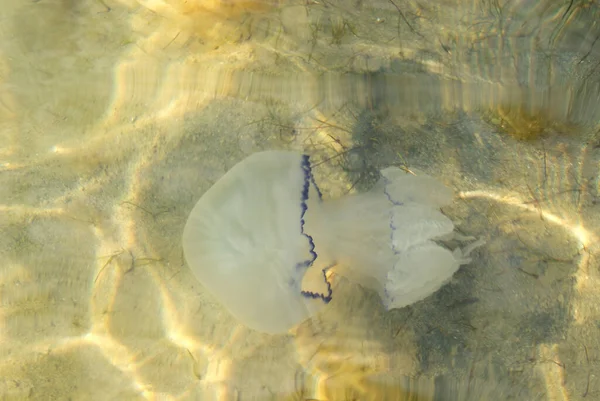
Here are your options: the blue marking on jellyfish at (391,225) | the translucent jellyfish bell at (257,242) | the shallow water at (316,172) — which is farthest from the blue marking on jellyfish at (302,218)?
the blue marking on jellyfish at (391,225)

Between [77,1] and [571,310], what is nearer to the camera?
[571,310]

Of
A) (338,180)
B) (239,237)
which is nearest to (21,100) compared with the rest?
(239,237)

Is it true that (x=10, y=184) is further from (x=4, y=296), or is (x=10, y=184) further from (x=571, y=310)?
(x=571, y=310)

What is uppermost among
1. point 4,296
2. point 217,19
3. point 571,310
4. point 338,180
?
point 217,19

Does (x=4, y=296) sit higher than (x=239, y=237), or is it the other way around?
(x=239, y=237)

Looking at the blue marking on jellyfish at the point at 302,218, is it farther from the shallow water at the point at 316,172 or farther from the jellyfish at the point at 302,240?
the shallow water at the point at 316,172

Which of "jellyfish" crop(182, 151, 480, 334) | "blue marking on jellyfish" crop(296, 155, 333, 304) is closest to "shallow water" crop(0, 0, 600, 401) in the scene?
"jellyfish" crop(182, 151, 480, 334)

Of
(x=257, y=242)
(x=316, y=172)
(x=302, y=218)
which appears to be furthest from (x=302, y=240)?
(x=316, y=172)
